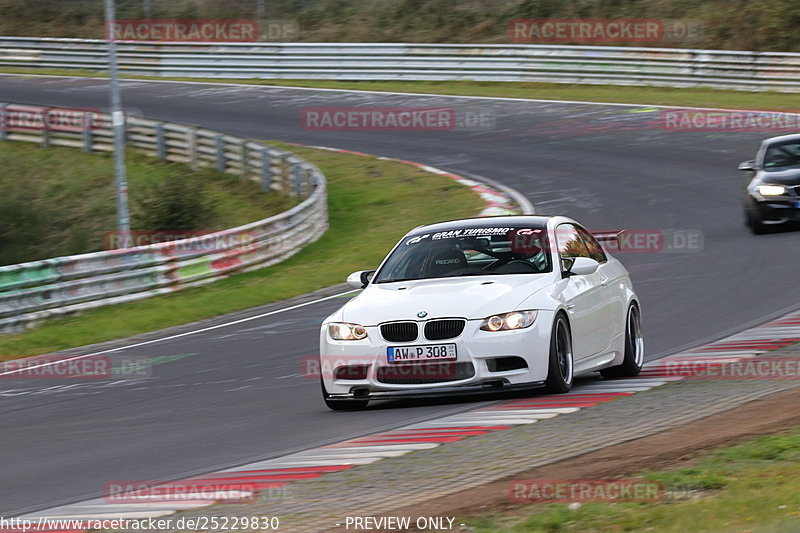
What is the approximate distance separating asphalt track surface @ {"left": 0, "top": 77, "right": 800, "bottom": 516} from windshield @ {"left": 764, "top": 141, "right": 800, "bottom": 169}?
3.84 ft

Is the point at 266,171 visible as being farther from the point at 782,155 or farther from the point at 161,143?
the point at 782,155

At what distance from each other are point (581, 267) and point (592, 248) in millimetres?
1110

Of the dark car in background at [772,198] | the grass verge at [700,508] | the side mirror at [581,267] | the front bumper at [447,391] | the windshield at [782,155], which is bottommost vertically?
the dark car in background at [772,198]

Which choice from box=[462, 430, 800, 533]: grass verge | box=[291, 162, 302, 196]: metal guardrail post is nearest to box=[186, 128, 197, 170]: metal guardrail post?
box=[291, 162, 302, 196]: metal guardrail post

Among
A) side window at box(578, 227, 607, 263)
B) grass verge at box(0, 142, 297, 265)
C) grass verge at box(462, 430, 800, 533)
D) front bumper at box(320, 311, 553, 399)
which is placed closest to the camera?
grass verge at box(462, 430, 800, 533)

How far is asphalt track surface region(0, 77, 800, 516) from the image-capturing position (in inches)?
351

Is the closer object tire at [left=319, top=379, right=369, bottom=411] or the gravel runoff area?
the gravel runoff area

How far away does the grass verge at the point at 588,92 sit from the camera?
118 ft

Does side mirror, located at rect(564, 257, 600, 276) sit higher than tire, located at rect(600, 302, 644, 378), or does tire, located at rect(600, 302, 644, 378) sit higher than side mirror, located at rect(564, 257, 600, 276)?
side mirror, located at rect(564, 257, 600, 276)

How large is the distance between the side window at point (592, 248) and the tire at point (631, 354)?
50 cm

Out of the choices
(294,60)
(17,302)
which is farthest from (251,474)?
(294,60)

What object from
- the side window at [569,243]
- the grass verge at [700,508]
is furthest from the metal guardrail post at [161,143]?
the grass verge at [700,508]

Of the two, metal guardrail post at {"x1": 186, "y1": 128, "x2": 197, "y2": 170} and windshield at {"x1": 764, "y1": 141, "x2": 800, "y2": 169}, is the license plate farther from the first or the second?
metal guardrail post at {"x1": 186, "y1": 128, "x2": 197, "y2": 170}

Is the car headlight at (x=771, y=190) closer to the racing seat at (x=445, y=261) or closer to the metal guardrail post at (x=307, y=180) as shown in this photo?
the metal guardrail post at (x=307, y=180)
